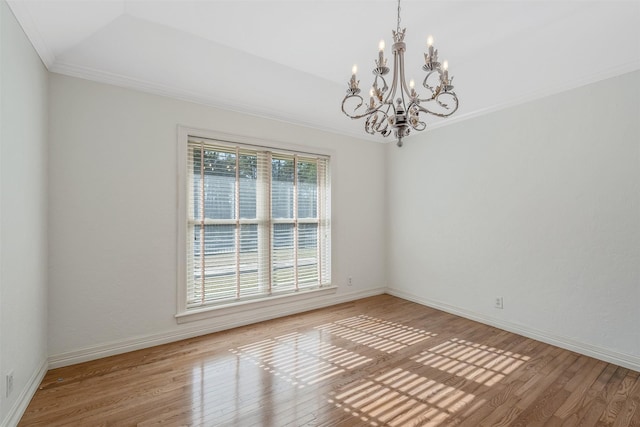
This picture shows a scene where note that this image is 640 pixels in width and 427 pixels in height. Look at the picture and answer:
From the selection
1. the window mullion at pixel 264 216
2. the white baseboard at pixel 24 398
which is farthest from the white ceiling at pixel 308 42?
the white baseboard at pixel 24 398

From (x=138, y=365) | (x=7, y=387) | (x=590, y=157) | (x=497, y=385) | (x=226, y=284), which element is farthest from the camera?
(x=226, y=284)

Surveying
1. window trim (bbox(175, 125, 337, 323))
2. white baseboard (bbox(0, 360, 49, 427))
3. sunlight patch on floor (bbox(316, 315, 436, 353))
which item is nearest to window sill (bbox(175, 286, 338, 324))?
window trim (bbox(175, 125, 337, 323))

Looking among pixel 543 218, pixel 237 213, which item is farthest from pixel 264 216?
pixel 543 218

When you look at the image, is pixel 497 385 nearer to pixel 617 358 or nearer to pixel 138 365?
pixel 617 358

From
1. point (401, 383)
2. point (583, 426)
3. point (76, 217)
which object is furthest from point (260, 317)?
point (583, 426)

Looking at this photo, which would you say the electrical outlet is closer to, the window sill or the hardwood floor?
the hardwood floor

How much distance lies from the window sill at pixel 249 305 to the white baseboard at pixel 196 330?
0.14ft

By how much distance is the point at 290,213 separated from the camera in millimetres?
3965

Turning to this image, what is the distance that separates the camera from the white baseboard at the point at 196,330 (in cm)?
262

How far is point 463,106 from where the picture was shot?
11.9ft

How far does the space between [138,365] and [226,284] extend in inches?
43.3

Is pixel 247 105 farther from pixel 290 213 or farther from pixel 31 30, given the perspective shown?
pixel 31 30

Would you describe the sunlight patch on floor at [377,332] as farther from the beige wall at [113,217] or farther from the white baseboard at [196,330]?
the beige wall at [113,217]

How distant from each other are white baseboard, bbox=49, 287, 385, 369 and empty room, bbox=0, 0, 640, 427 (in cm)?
2
